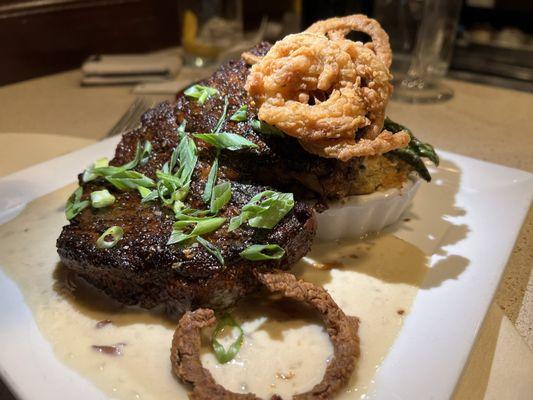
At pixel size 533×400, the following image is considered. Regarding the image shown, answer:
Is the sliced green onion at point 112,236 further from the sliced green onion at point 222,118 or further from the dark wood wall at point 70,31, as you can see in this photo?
the dark wood wall at point 70,31

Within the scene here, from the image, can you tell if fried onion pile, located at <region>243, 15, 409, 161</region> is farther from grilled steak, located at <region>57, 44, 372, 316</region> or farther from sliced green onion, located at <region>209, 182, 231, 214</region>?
sliced green onion, located at <region>209, 182, 231, 214</region>

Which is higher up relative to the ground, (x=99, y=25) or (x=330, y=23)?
(x=330, y=23)

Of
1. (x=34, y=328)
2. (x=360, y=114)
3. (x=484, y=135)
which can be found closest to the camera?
(x=34, y=328)

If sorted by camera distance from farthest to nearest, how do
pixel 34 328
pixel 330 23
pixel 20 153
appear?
pixel 20 153
pixel 330 23
pixel 34 328

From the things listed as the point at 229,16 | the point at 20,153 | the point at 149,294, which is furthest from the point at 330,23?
the point at 229,16

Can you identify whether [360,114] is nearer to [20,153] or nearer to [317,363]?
[317,363]

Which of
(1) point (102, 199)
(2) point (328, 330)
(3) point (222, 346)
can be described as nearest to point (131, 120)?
(1) point (102, 199)

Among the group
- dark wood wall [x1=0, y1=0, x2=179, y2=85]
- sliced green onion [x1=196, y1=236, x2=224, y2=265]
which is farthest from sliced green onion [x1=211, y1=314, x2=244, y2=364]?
dark wood wall [x1=0, y1=0, x2=179, y2=85]
